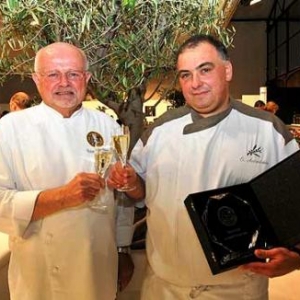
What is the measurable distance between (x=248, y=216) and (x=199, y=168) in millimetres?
264

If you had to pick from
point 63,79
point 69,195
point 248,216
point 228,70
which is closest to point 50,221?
point 69,195

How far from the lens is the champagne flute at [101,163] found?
4.59 feet

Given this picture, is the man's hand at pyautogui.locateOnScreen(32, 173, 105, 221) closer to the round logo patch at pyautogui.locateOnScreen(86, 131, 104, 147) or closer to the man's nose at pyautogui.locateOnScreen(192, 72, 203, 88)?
the round logo patch at pyautogui.locateOnScreen(86, 131, 104, 147)

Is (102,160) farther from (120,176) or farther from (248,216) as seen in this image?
(248,216)

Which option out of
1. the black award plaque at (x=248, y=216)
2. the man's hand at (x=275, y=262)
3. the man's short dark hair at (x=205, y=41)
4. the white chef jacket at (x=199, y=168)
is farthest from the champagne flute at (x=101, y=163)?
the man's hand at (x=275, y=262)

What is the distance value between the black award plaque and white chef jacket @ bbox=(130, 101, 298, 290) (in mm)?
173

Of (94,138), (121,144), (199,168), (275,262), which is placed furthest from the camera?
(94,138)

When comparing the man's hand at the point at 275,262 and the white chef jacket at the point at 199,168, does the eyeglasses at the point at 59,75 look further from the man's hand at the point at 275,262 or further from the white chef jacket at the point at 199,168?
the man's hand at the point at 275,262

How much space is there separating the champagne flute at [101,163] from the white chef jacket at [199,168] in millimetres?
191

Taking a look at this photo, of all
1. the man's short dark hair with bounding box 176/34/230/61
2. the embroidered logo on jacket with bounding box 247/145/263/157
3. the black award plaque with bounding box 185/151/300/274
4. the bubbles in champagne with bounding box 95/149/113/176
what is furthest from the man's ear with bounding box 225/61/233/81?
the bubbles in champagne with bounding box 95/149/113/176

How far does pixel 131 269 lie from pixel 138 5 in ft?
3.75

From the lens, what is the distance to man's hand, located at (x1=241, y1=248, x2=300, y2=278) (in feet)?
4.11

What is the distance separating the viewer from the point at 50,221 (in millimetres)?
1545

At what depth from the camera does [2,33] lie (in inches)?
78.0
